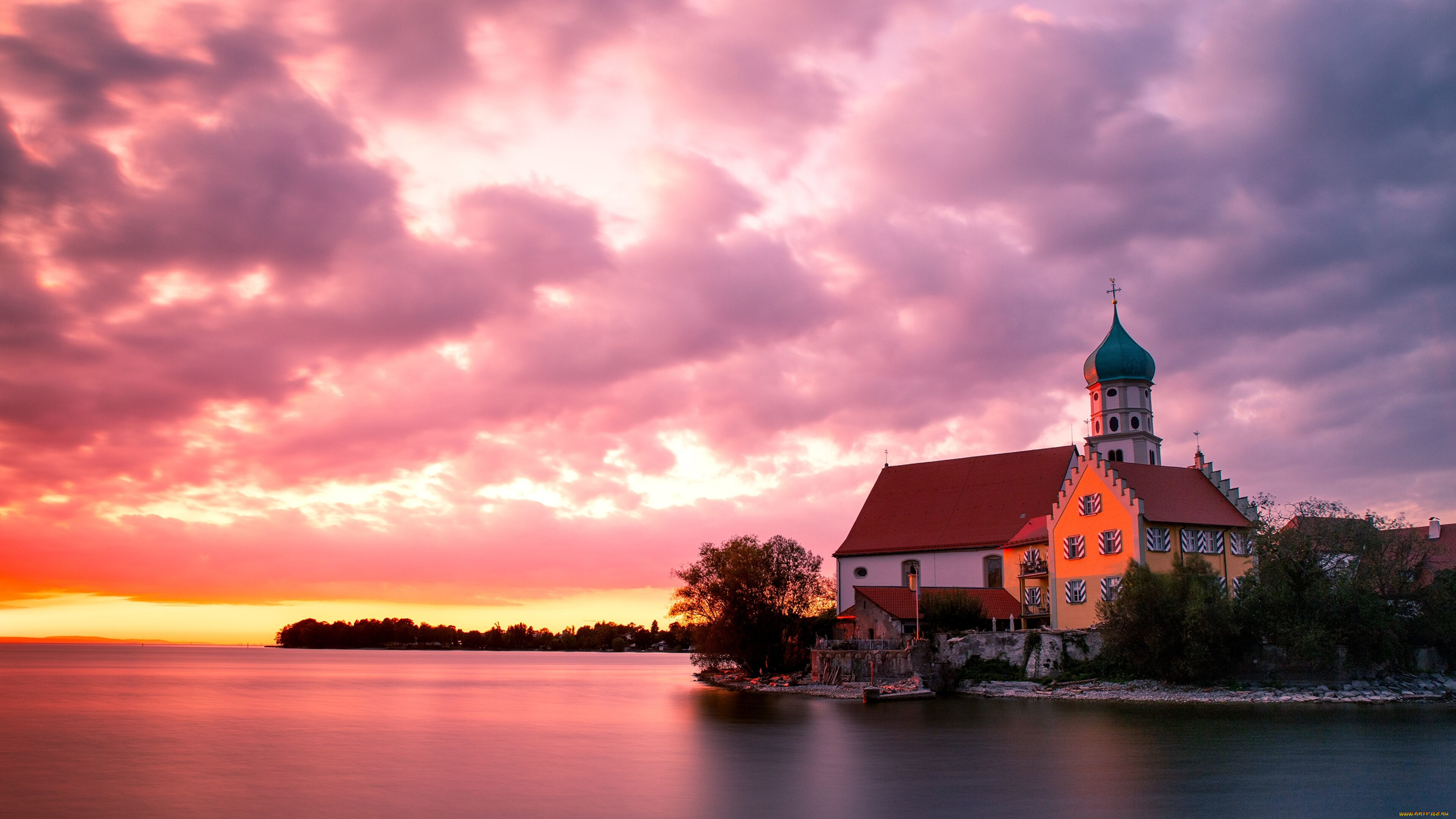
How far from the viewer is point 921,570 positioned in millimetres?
64250

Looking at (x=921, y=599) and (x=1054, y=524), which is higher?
(x=1054, y=524)

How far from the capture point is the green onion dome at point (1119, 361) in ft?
222

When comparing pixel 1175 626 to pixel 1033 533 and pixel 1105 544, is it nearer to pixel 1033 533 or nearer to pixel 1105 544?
pixel 1105 544

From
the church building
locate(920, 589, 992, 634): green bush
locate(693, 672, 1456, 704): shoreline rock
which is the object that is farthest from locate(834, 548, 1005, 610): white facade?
locate(693, 672, 1456, 704): shoreline rock

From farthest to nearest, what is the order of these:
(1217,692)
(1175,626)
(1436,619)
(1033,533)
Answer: (1033,533), (1436,619), (1175,626), (1217,692)

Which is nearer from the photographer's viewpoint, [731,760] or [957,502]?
[731,760]

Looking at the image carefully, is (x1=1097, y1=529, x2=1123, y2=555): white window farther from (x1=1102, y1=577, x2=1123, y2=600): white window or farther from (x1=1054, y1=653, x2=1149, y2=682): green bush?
(x1=1054, y1=653, x2=1149, y2=682): green bush

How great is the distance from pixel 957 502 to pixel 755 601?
1431 centimetres

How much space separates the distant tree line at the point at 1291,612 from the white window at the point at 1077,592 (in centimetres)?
166

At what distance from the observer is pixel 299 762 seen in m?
32.5

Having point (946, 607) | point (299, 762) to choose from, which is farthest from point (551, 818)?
point (946, 607)

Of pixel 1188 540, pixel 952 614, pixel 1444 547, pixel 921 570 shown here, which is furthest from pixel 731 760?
pixel 1444 547

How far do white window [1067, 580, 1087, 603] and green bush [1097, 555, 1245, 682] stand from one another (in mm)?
3229

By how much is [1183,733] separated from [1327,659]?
17.9m
